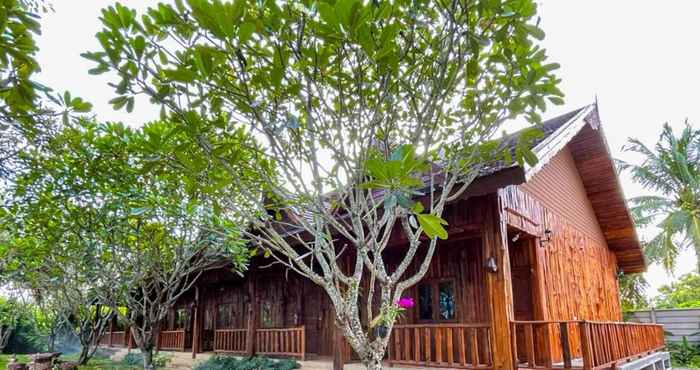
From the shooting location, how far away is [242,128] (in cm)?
532

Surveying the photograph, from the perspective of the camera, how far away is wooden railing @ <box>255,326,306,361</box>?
977cm

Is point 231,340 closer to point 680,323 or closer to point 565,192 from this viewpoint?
point 565,192

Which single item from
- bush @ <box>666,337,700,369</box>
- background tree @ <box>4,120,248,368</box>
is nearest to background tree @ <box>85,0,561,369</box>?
background tree @ <box>4,120,248,368</box>

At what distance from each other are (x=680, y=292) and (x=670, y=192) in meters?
11.5

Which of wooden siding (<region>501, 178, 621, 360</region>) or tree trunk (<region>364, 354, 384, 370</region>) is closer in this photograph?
tree trunk (<region>364, 354, 384, 370</region>)

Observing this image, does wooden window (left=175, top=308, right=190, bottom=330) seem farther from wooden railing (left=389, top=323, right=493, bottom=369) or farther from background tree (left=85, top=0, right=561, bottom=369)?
background tree (left=85, top=0, right=561, bottom=369)

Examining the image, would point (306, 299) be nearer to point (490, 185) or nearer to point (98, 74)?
point (490, 185)

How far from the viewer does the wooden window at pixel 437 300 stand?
29.2ft

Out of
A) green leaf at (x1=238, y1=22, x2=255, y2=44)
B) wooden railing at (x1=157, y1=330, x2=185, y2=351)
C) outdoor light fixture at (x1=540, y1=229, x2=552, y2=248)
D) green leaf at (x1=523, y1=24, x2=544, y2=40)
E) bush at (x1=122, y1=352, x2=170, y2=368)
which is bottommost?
bush at (x1=122, y1=352, x2=170, y2=368)

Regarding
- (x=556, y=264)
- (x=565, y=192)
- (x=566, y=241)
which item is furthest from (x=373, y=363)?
(x=565, y=192)

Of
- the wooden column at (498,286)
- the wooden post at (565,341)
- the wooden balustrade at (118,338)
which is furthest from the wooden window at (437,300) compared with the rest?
the wooden balustrade at (118,338)

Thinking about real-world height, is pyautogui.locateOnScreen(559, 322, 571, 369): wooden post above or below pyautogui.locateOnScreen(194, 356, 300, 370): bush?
above

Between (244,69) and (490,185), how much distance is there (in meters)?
4.28

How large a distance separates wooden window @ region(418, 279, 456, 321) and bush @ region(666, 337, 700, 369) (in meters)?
9.30
